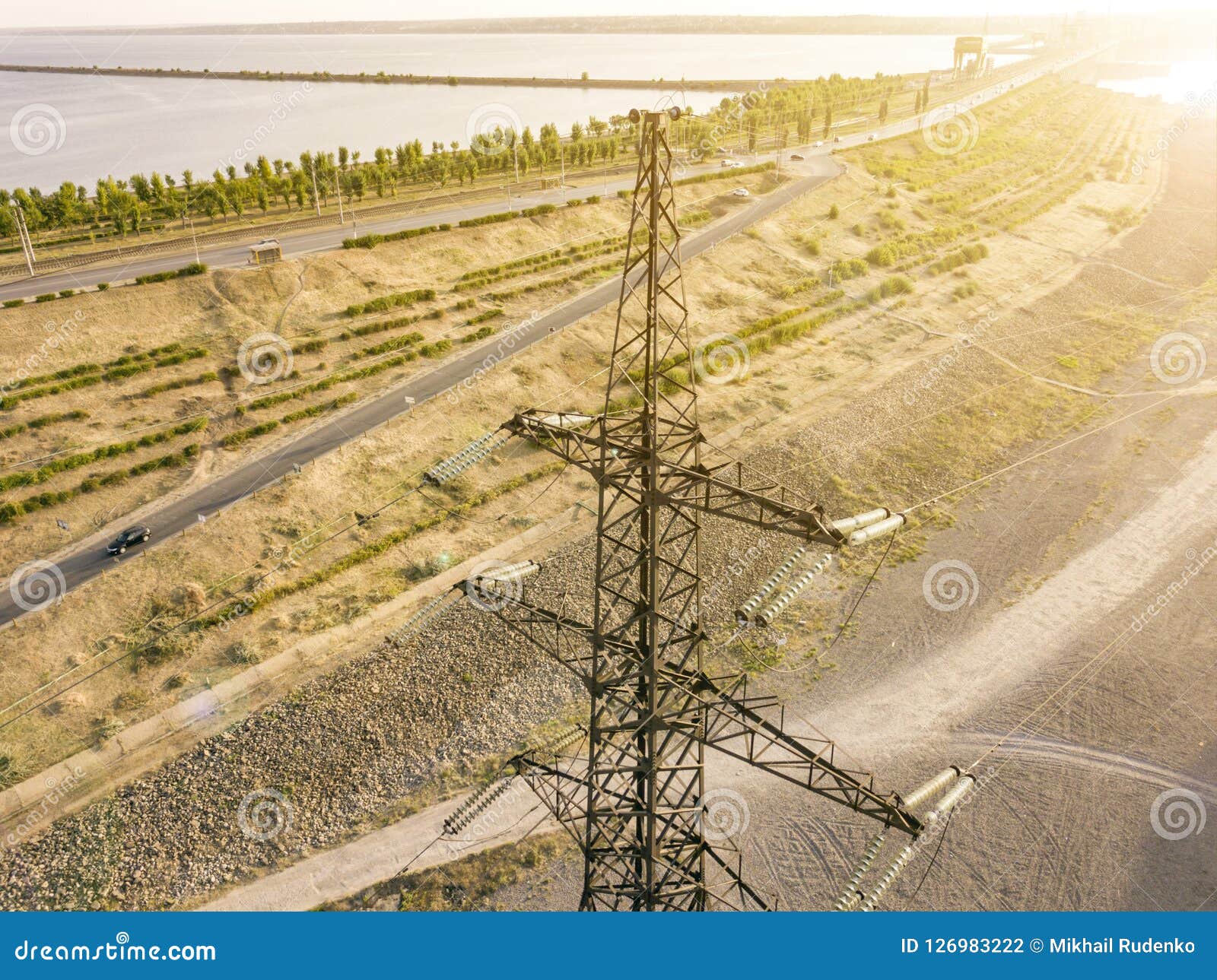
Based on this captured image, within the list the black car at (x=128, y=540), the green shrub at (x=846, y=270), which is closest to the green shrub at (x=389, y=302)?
the black car at (x=128, y=540)

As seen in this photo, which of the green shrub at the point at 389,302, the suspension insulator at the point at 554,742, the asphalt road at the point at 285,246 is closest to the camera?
the suspension insulator at the point at 554,742

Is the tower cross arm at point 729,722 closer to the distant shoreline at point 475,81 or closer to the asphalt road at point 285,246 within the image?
the asphalt road at point 285,246

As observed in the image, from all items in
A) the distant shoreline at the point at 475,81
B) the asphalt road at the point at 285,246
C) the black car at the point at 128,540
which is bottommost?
the black car at the point at 128,540

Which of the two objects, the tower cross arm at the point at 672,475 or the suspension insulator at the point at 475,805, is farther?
the suspension insulator at the point at 475,805

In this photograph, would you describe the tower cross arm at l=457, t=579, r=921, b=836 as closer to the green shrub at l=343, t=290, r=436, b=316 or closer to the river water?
the green shrub at l=343, t=290, r=436, b=316

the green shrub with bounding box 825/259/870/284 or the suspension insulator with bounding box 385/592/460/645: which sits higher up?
the green shrub with bounding box 825/259/870/284

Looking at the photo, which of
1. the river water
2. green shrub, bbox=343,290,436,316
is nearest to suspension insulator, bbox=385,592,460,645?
green shrub, bbox=343,290,436,316
